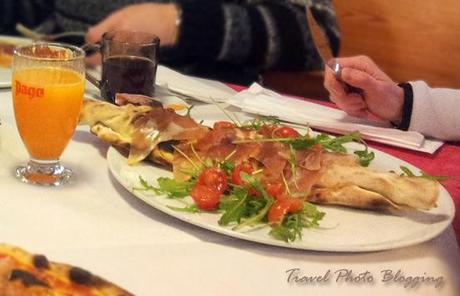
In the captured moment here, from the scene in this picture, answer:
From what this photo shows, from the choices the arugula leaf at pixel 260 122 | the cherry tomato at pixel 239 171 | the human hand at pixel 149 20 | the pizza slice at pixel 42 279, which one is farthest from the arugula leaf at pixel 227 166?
the human hand at pixel 149 20

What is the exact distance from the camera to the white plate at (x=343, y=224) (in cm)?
74

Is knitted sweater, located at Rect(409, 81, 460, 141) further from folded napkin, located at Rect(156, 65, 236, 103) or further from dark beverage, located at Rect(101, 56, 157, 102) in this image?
dark beverage, located at Rect(101, 56, 157, 102)

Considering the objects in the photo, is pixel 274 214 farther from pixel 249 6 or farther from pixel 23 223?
pixel 249 6

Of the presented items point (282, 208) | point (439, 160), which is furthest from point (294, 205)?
point (439, 160)

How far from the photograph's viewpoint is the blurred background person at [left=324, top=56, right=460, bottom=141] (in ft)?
3.89

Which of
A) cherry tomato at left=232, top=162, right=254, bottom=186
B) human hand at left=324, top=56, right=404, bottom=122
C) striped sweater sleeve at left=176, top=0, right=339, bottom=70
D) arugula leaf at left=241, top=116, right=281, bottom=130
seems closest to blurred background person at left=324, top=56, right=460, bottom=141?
human hand at left=324, top=56, right=404, bottom=122

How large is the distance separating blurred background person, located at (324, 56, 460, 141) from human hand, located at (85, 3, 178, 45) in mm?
611

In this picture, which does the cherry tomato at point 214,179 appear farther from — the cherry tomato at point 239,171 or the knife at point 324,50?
the knife at point 324,50

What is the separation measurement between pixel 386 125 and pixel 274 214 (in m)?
0.55

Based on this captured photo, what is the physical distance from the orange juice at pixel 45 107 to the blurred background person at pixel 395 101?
50 cm

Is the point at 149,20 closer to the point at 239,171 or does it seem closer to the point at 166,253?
the point at 239,171

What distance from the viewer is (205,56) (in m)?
1.81

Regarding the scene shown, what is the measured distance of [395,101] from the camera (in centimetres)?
122

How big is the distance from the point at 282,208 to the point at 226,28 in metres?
1.08
